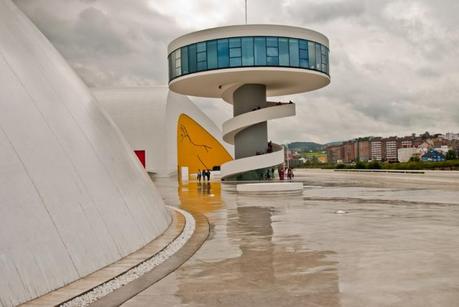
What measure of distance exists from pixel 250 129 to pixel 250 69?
20.2 ft

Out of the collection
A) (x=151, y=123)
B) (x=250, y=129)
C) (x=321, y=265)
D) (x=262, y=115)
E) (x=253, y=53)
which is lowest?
(x=321, y=265)

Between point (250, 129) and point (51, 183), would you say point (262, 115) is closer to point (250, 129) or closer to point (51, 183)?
point (250, 129)

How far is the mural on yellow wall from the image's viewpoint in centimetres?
7362

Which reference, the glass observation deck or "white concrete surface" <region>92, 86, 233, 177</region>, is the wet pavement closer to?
the glass observation deck

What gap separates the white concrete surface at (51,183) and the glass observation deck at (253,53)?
2689 centimetres

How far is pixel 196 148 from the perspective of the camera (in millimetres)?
77500

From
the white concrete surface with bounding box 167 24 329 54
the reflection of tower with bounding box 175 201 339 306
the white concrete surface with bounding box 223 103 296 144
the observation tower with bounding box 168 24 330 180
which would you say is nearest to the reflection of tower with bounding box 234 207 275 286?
the reflection of tower with bounding box 175 201 339 306

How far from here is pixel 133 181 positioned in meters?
11.3

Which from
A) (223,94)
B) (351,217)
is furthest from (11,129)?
(223,94)

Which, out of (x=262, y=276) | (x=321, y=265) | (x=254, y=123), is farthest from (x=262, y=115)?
(x=262, y=276)

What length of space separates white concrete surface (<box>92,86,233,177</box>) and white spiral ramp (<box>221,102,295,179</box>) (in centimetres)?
2916

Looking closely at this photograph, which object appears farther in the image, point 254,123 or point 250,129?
point 250,129

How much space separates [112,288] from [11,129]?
2.80 meters

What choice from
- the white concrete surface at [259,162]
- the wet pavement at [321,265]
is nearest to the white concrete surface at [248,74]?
the white concrete surface at [259,162]
